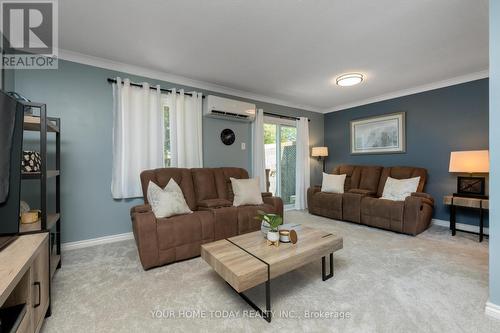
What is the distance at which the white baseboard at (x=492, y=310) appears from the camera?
4.89 ft

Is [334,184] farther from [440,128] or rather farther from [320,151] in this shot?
[440,128]

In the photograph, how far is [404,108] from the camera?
409cm

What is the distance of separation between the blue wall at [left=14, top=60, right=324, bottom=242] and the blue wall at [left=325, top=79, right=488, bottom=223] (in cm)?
448

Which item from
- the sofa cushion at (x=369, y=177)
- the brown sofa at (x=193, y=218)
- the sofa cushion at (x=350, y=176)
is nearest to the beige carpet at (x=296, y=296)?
the brown sofa at (x=193, y=218)

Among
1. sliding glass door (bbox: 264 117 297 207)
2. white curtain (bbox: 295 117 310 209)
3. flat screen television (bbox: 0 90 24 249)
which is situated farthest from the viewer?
white curtain (bbox: 295 117 310 209)

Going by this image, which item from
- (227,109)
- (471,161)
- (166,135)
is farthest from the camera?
(227,109)

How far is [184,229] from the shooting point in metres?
2.40

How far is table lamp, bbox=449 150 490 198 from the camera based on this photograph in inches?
114

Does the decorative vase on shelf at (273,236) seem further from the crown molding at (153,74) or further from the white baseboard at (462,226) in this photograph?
the white baseboard at (462,226)

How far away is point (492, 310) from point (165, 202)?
2.79 m

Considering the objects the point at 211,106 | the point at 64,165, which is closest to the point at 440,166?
the point at 211,106

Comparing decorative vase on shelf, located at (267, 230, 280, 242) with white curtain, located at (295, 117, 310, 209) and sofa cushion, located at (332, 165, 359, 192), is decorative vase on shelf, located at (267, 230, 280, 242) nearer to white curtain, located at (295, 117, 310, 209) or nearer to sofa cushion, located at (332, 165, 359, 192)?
sofa cushion, located at (332, 165, 359, 192)

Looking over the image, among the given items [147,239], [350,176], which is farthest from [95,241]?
[350,176]

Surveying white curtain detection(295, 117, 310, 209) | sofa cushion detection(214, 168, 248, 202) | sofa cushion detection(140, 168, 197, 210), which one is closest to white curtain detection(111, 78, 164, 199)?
sofa cushion detection(140, 168, 197, 210)
